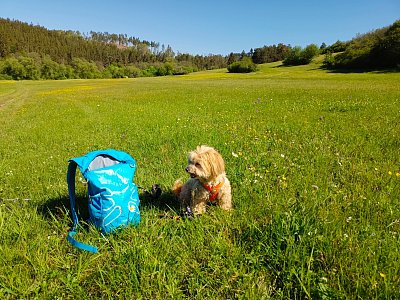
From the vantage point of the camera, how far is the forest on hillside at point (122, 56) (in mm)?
67875

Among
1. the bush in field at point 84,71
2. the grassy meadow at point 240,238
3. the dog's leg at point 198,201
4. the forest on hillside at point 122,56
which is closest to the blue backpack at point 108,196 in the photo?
the grassy meadow at point 240,238

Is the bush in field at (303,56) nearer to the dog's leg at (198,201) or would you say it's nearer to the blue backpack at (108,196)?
the dog's leg at (198,201)

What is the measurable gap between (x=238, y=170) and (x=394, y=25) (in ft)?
279

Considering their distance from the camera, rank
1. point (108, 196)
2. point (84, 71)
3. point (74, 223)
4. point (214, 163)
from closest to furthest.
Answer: point (108, 196) < point (74, 223) < point (214, 163) < point (84, 71)

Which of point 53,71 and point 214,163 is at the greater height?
point 53,71

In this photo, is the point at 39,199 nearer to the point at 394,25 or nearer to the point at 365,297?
the point at 365,297

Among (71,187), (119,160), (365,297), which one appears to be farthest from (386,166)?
(71,187)

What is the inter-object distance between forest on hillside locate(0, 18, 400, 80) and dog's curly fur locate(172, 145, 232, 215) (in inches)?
2795

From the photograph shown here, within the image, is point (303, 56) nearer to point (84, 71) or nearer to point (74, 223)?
point (84, 71)

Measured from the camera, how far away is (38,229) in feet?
11.5

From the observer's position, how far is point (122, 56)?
191625mm

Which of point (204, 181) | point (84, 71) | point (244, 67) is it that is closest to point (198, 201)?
point (204, 181)

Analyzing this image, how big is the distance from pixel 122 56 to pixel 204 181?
208 m

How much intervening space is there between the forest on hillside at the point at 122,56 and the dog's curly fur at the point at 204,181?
233 feet
